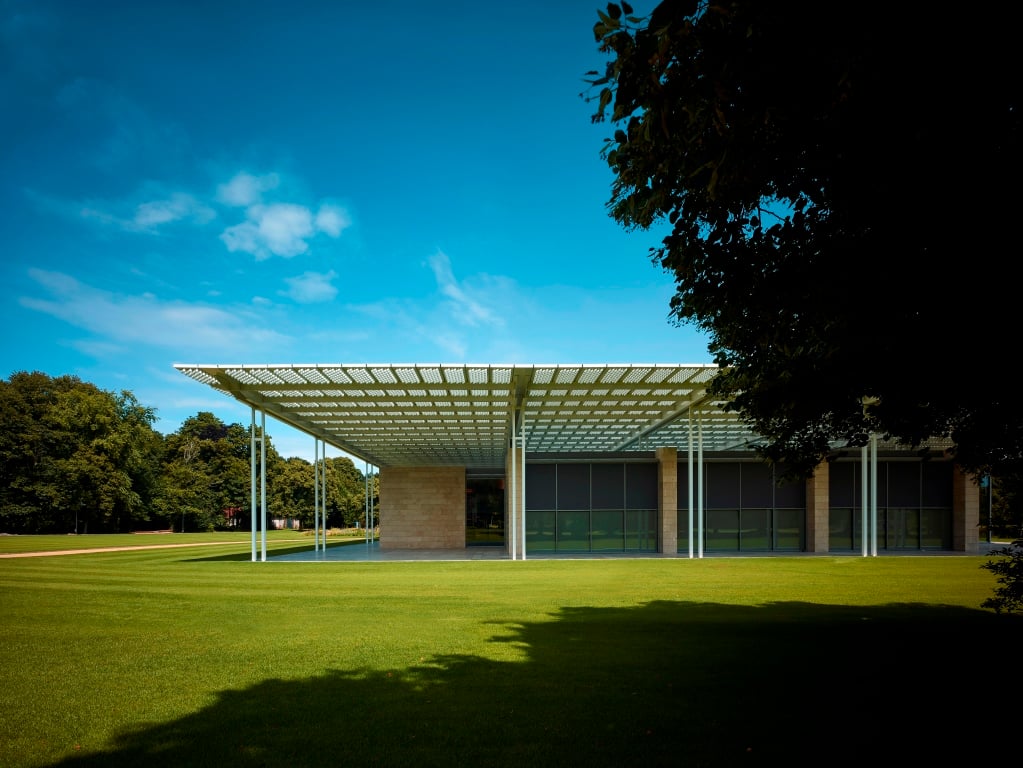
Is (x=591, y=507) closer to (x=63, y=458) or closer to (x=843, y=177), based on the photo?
(x=843, y=177)

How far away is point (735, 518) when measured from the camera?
3158 cm

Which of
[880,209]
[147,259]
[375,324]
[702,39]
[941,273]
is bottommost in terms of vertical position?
[941,273]

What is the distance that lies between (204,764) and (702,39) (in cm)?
611

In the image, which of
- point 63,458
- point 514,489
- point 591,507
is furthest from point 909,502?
point 63,458

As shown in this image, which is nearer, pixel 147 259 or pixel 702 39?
pixel 702 39

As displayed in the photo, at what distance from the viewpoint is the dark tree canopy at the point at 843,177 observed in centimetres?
383

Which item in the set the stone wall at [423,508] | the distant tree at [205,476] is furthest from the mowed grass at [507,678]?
the distant tree at [205,476]

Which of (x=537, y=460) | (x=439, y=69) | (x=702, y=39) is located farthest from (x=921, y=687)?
(x=537, y=460)

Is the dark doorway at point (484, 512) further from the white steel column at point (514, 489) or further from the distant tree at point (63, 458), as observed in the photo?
the distant tree at point (63, 458)

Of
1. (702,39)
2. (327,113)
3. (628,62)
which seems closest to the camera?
(702,39)

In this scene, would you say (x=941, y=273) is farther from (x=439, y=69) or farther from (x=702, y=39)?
(x=439, y=69)

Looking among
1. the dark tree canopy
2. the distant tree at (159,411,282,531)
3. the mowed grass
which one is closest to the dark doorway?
the mowed grass

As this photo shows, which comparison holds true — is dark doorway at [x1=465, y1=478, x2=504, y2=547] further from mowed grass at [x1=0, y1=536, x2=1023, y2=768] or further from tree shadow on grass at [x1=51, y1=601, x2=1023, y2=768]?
tree shadow on grass at [x1=51, y1=601, x2=1023, y2=768]

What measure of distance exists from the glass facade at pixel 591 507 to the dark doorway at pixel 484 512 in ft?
28.2
